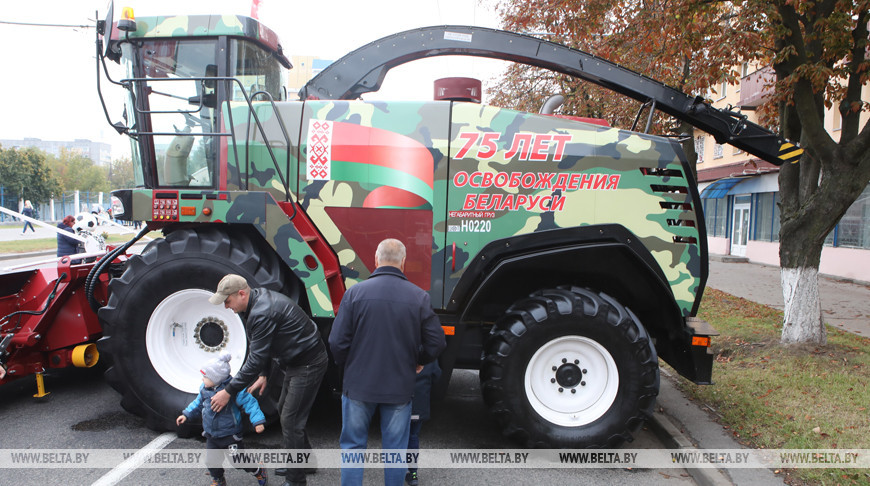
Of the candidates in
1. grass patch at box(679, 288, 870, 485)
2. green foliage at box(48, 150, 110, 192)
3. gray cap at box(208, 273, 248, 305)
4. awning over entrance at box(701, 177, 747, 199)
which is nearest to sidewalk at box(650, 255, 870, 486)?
grass patch at box(679, 288, 870, 485)

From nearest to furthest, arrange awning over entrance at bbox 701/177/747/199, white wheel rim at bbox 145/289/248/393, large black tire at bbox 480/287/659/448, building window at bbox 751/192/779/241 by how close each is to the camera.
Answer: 1. large black tire at bbox 480/287/659/448
2. white wheel rim at bbox 145/289/248/393
3. building window at bbox 751/192/779/241
4. awning over entrance at bbox 701/177/747/199

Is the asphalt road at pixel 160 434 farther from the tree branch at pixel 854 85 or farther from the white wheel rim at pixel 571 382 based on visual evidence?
the tree branch at pixel 854 85

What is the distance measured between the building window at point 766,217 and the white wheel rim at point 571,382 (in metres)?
17.6

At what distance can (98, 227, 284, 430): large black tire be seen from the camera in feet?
14.0

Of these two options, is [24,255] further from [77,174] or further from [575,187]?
[77,174]

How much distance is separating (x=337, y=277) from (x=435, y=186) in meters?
1.10

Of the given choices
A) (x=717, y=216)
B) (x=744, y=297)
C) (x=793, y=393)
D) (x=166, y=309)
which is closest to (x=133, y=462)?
(x=166, y=309)

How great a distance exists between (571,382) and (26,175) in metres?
43.4

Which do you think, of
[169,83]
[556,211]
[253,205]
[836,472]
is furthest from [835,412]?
[169,83]

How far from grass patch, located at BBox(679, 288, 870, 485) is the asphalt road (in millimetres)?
850

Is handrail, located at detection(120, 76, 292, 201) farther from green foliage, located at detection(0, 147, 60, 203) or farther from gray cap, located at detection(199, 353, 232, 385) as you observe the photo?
green foliage, located at detection(0, 147, 60, 203)

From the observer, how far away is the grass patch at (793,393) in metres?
4.24

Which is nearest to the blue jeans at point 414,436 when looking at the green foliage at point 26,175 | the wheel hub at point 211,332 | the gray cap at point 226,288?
the gray cap at point 226,288

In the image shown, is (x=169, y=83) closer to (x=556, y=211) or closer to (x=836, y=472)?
(x=556, y=211)
